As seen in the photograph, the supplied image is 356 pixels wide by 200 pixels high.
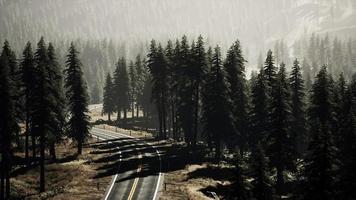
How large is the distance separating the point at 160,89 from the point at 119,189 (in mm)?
27076

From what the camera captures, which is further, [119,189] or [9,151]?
[9,151]

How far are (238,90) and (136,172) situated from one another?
822 inches

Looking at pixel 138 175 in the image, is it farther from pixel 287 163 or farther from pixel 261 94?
pixel 261 94

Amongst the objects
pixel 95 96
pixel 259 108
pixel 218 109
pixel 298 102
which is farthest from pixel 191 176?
pixel 95 96

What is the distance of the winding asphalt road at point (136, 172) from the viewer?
42.1 metres

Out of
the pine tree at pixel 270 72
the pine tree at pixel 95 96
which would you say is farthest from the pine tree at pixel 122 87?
the pine tree at pixel 95 96

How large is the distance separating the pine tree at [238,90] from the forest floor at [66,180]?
19646 mm

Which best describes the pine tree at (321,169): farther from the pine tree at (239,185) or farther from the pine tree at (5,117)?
the pine tree at (5,117)

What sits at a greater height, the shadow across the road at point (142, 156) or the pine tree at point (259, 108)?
the pine tree at point (259, 108)

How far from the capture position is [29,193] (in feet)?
152

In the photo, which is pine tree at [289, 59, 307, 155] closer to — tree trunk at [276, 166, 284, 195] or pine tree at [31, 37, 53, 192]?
tree trunk at [276, 166, 284, 195]

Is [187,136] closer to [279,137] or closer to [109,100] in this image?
[279,137]

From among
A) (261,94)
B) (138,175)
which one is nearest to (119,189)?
(138,175)

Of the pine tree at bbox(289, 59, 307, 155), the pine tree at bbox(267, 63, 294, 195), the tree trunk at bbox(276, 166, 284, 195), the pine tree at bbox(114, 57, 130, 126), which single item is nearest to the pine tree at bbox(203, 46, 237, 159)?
the pine tree at bbox(267, 63, 294, 195)
